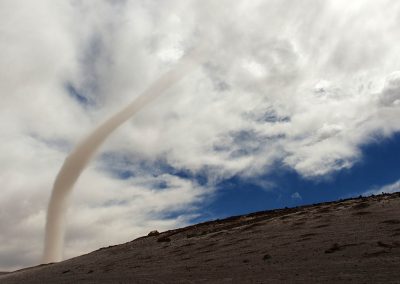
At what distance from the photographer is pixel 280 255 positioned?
57.5ft

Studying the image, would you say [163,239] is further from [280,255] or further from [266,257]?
[280,255]

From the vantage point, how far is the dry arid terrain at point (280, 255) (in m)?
14.1

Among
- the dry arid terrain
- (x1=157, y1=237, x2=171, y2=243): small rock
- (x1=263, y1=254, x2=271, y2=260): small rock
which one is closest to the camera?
the dry arid terrain

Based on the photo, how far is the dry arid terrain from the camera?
1415 centimetres

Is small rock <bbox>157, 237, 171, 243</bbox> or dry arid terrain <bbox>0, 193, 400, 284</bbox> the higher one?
small rock <bbox>157, 237, 171, 243</bbox>

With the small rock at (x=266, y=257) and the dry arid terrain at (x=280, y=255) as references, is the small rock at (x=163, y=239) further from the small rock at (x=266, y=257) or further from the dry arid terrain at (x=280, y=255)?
the small rock at (x=266, y=257)

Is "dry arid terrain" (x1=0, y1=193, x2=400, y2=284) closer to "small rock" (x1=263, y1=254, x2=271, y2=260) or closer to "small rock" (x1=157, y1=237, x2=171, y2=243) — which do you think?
"small rock" (x1=263, y1=254, x2=271, y2=260)

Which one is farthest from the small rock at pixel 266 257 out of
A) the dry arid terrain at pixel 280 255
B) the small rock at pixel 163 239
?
the small rock at pixel 163 239

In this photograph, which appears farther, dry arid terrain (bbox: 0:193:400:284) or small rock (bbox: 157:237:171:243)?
small rock (bbox: 157:237:171:243)

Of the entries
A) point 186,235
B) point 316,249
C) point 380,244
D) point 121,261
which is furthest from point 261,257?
point 186,235

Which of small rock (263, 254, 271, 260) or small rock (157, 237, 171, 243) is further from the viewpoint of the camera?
small rock (157, 237, 171, 243)

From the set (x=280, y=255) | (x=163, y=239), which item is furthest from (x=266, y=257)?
(x=163, y=239)

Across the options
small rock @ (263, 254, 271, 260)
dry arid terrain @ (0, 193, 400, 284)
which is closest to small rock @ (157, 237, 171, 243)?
dry arid terrain @ (0, 193, 400, 284)

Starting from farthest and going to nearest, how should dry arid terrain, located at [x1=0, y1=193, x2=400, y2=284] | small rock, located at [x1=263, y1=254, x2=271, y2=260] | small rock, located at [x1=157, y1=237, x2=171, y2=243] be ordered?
small rock, located at [x1=157, y1=237, x2=171, y2=243]
small rock, located at [x1=263, y1=254, x2=271, y2=260]
dry arid terrain, located at [x1=0, y1=193, x2=400, y2=284]
